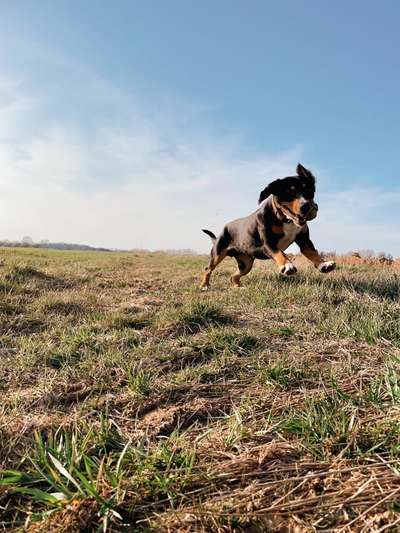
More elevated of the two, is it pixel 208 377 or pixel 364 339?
pixel 364 339

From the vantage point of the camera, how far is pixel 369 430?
1.65m

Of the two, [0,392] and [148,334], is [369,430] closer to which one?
[0,392]

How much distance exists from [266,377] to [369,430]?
0.82 metres

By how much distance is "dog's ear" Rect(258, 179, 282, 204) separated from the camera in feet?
17.7

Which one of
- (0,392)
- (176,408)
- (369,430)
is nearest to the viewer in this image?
(369,430)

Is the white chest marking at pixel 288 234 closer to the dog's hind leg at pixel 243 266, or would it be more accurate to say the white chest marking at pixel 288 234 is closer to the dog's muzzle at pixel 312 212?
the dog's muzzle at pixel 312 212

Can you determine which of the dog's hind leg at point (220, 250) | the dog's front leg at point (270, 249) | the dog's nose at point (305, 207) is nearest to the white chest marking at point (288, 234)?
the dog's front leg at point (270, 249)

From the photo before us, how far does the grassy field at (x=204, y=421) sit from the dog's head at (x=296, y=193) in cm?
149

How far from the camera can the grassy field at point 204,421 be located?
1.33m

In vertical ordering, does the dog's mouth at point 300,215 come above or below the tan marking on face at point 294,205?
below

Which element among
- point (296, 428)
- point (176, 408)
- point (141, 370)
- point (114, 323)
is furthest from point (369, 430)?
point (114, 323)

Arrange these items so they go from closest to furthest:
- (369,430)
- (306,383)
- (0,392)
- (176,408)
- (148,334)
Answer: (369,430), (176,408), (306,383), (0,392), (148,334)

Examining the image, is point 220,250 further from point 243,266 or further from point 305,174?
point 305,174

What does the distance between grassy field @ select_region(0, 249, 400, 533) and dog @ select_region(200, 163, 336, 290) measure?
146 cm
